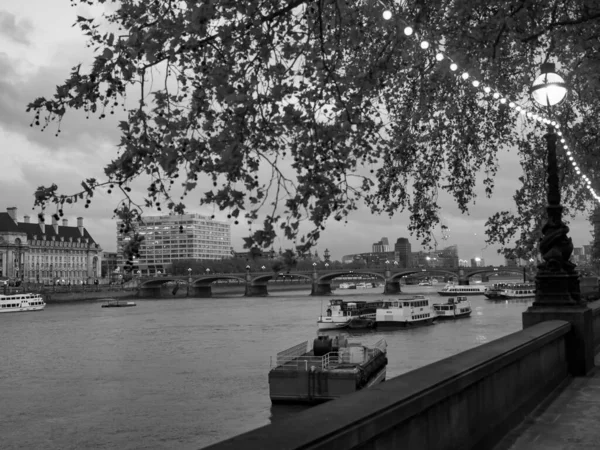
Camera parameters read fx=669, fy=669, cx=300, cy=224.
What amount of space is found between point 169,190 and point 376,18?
3720 mm

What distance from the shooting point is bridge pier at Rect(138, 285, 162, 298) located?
132000mm

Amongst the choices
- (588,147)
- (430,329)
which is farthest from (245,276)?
(588,147)

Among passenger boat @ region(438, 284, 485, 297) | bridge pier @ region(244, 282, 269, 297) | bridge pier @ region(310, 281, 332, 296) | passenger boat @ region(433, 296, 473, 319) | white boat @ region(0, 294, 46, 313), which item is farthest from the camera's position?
bridge pier @ region(244, 282, 269, 297)

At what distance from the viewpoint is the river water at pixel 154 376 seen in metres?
20.7

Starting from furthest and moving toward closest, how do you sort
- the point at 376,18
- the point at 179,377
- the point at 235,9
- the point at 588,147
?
the point at 179,377, the point at 588,147, the point at 376,18, the point at 235,9

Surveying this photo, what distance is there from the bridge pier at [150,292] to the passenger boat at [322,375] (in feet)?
357

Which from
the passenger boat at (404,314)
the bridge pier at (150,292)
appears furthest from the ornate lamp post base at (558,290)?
the bridge pier at (150,292)

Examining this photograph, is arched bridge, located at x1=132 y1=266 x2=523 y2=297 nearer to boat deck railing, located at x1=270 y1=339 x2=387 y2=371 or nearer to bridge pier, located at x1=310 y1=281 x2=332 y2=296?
bridge pier, located at x1=310 y1=281 x2=332 y2=296

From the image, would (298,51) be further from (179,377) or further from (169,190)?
(179,377)

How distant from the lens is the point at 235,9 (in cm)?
551

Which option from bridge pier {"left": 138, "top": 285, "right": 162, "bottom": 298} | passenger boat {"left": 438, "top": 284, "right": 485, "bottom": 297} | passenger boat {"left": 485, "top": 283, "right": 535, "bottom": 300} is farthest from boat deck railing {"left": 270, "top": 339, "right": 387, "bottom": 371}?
bridge pier {"left": 138, "top": 285, "right": 162, "bottom": 298}

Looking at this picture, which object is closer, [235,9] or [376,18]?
[235,9]

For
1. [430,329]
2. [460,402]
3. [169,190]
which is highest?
[169,190]

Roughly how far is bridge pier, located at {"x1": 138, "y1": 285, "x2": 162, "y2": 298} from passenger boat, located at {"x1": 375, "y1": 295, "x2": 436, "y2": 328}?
8172 cm
